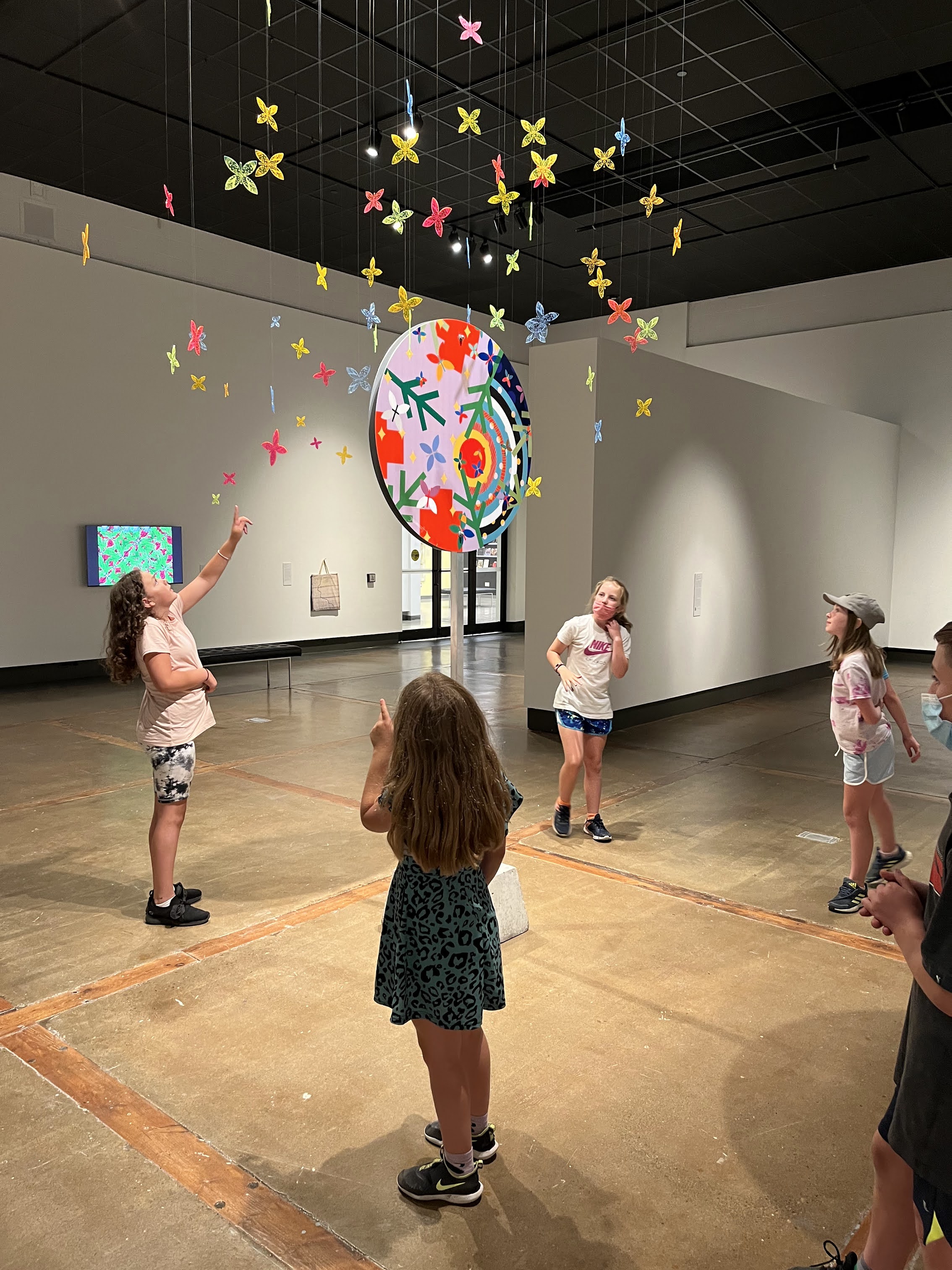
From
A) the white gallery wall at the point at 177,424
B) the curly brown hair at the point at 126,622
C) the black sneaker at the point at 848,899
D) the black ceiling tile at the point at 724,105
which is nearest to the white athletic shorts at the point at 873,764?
the black sneaker at the point at 848,899

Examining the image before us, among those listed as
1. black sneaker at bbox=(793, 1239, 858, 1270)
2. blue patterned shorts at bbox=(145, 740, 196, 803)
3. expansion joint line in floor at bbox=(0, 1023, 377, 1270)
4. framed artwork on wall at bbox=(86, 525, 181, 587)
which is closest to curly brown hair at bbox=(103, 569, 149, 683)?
blue patterned shorts at bbox=(145, 740, 196, 803)

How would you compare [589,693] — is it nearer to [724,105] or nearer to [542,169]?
[542,169]

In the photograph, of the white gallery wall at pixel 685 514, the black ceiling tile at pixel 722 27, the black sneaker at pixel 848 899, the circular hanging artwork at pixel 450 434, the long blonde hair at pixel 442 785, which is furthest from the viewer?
the white gallery wall at pixel 685 514

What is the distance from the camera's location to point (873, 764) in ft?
12.7

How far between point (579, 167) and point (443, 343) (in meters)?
7.04

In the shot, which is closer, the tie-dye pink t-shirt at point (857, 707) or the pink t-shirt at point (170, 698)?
the pink t-shirt at point (170, 698)

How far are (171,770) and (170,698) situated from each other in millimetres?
293

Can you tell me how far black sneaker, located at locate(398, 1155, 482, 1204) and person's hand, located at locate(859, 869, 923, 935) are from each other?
4.09 feet

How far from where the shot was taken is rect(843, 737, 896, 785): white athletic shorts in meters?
3.88

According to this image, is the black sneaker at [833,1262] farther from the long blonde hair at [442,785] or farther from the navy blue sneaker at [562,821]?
the navy blue sneaker at [562,821]

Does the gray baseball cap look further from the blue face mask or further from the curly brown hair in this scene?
the curly brown hair

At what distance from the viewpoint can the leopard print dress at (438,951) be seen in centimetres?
209

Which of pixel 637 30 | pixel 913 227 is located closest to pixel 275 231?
pixel 637 30

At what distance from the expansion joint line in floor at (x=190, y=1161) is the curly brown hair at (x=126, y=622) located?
4.41ft
